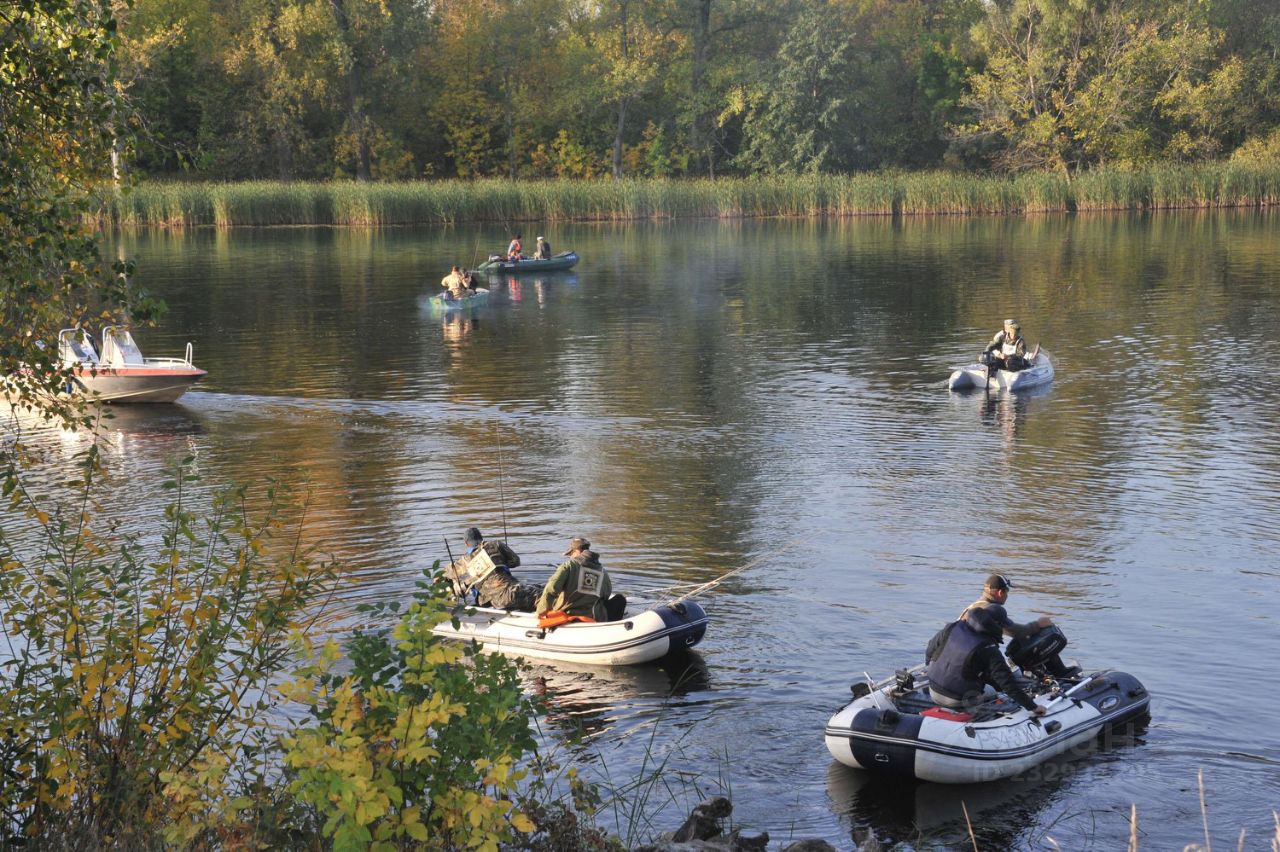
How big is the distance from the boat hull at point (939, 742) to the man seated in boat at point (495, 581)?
157 inches

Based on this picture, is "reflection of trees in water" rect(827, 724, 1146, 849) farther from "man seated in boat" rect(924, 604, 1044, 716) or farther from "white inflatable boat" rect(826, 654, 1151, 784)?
"man seated in boat" rect(924, 604, 1044, 716)

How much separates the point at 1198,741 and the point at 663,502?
8.76 metres

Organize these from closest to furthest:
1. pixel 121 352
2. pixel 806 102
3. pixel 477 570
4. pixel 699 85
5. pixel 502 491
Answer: pixel 477 570 < pixel 502 491 < pixel 121 352 < pixel 806 102 < pixel 699 85

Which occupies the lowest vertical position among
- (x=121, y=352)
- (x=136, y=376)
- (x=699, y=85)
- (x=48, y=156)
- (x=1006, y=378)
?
(x=1006, y=378)

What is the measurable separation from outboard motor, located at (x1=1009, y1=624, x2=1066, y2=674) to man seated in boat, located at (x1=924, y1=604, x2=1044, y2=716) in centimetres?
56

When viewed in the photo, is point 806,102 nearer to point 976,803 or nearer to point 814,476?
point 814,476

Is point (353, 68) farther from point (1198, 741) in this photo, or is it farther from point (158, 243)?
point (1198, 741)

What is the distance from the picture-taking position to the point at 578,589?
43.7ft

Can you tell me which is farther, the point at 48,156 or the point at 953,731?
the point at 953,731

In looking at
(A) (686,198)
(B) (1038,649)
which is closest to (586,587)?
(B) (1038,649)

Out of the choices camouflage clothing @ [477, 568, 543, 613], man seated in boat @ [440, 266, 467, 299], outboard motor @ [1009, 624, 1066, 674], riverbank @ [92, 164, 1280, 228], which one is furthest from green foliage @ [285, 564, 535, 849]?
riverbank @ [92, 164, 1280, 228]

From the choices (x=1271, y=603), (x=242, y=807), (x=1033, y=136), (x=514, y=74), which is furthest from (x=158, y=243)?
(x=242, y=807)

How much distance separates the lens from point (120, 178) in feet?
27.8

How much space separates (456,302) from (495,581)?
1035 inches
